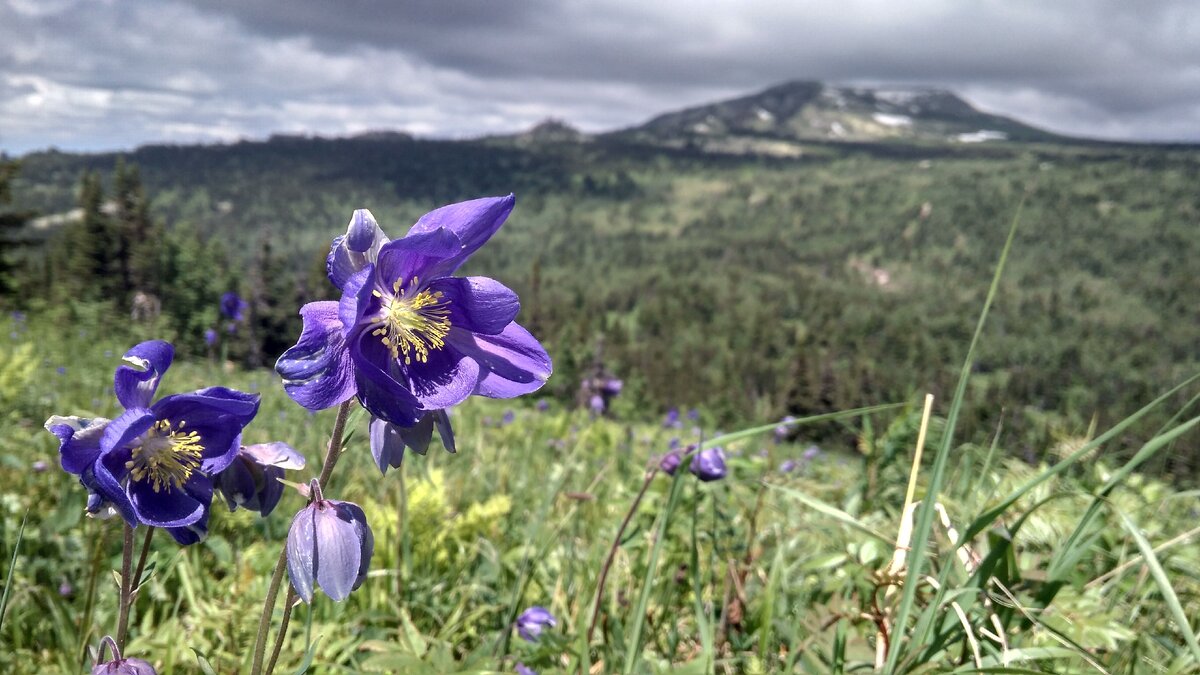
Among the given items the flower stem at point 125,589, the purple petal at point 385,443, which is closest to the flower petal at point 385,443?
the purple petal at point 385,443

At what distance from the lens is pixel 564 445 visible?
6625 mm

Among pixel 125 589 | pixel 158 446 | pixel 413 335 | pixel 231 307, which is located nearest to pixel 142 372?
pixel 158 446

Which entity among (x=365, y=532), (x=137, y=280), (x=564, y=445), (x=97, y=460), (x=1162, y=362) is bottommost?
(x=1162, y=362)

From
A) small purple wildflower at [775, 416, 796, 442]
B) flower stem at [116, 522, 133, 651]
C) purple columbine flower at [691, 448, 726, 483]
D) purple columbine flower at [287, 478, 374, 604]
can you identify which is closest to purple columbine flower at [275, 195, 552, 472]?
purple columbine flower at [287, 478, 374, 604]

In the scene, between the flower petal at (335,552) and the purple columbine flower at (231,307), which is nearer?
the flower petal at (335,552)

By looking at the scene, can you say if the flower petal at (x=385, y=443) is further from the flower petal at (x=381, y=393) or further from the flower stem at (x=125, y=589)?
the flower stem at (x=125, y=589)

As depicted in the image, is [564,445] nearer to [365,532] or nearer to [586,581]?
[586,581]

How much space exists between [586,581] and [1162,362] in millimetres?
205238

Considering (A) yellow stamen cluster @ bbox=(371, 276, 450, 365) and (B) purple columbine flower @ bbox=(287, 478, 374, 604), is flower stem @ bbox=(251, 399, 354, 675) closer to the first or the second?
(B) purple columbine flower @ bbox=(287, 478, 374, 604)

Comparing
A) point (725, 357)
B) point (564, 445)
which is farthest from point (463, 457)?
point (725, 357)

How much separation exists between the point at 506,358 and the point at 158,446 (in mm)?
661

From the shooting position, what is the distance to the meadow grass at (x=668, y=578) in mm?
1830

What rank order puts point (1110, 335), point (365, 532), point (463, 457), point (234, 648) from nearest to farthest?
point (365, 532), point (234, 648), point (463, 457), point (1110, 335)

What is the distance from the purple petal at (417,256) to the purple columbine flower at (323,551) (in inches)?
15.7
